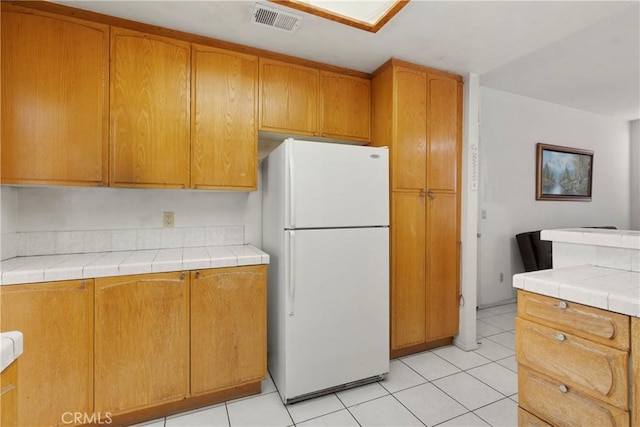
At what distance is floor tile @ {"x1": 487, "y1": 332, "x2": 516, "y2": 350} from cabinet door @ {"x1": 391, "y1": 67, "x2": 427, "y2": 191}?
5.38 ft

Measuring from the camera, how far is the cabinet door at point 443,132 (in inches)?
101

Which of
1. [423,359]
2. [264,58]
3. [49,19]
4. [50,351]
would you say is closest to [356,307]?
[423,359]

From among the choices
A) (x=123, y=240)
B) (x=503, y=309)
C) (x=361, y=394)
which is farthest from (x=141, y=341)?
(x=503, y=309)

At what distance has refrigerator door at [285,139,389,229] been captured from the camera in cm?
190

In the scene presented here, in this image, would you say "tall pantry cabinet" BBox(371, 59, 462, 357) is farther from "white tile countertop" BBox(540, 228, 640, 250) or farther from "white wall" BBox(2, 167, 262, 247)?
"white wall" BBox(2, 167, 262, 247)

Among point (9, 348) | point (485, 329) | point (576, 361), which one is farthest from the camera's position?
point (485, 329)

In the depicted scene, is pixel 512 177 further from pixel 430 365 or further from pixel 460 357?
pixel 430 365

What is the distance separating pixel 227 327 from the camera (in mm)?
1914

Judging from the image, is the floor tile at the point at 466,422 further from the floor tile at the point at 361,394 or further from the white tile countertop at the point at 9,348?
the white tile countertop at the point at 9,348

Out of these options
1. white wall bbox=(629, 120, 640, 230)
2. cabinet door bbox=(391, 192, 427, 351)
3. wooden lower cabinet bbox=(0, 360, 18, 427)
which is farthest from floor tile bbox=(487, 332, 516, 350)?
white wall bbox=(629, 120, 640, 230)

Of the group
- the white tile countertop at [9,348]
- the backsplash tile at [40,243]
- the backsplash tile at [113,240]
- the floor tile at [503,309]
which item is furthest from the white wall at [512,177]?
the backsplash tile at [40,243]

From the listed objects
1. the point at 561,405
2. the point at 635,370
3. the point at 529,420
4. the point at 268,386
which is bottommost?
the point at 268,386

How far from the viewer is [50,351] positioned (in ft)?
5.11

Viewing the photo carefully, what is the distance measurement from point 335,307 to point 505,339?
6.38 feet
